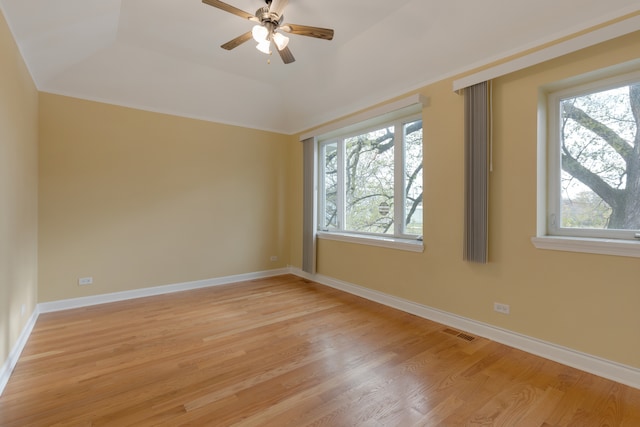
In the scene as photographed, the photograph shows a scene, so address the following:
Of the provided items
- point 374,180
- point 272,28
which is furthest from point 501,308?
point 272,28

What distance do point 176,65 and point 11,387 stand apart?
3.55 metres

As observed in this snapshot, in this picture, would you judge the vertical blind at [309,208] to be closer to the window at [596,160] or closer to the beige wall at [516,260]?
the beige wall at [516,260]

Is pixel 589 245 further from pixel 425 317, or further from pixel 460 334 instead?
pixel 425 317

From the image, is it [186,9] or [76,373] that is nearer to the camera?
Answer: [76,373]

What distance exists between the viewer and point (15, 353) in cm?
234

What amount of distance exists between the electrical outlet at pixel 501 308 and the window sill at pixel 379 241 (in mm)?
885

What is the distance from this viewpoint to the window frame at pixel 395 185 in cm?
370

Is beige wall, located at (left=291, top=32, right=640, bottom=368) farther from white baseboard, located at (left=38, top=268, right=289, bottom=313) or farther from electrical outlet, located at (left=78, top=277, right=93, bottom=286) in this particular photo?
electrical outlet, located at (left=78, top=277, right=93, bottom=286)

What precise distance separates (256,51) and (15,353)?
12.2 feet

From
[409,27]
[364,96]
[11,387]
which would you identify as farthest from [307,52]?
[11,387]

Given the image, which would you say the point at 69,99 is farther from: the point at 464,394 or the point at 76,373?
the point at 464,394

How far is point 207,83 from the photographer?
407cm

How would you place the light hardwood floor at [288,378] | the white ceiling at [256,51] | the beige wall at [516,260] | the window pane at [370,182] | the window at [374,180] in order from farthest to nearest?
the window pane at [370,182] → the window at [374,180] → the white ceiling at [256,51] → the beige wall at [516,260] → the light hardwood floor at [288,378]

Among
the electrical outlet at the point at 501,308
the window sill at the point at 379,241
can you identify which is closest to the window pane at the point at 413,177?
the window sill at the point at 379,241
